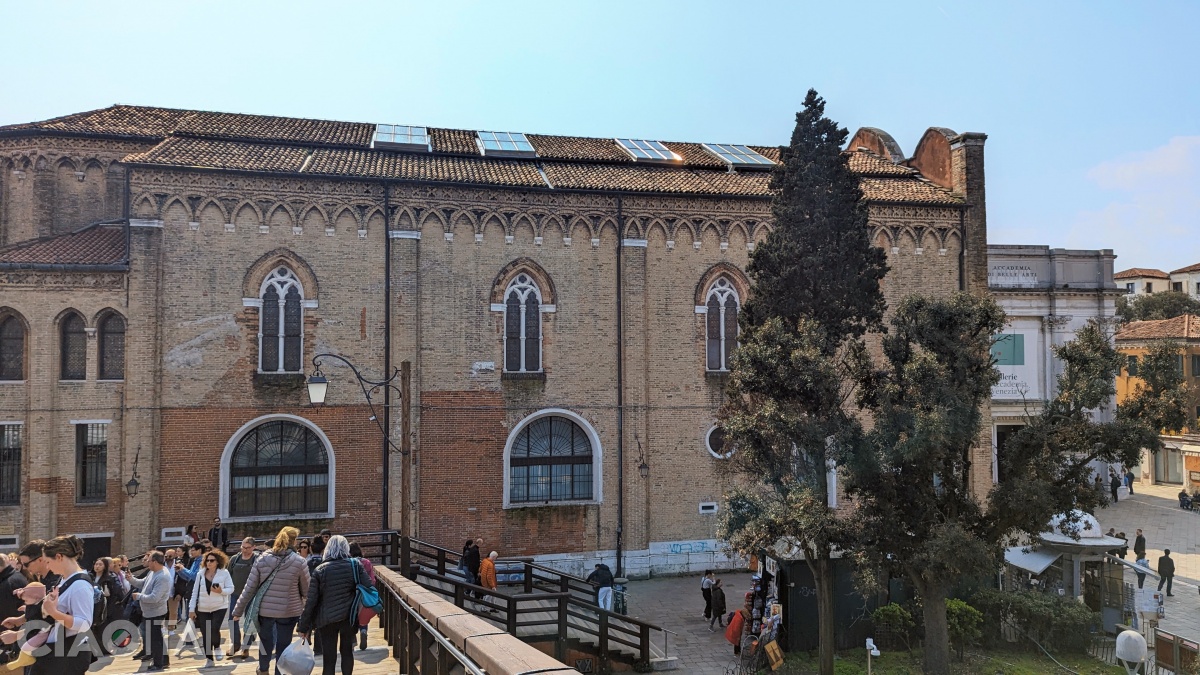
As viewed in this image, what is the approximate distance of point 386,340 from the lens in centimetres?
2022

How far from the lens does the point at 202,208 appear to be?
63.1ft

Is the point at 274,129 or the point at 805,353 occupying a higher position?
the point at 274,129

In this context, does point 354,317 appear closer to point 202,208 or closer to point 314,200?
point 314,200

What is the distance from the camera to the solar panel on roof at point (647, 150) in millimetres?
24875

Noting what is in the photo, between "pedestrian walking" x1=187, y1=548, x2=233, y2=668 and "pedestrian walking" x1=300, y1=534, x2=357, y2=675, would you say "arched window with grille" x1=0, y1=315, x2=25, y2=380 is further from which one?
"pedestrian walking" x1=300, y1=534, x2=357, y2=675

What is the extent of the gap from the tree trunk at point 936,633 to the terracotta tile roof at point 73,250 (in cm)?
1962

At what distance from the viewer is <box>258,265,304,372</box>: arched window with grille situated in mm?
19719

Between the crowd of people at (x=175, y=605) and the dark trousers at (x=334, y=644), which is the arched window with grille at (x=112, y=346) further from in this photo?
the dark trousers at (x=334, y=644)

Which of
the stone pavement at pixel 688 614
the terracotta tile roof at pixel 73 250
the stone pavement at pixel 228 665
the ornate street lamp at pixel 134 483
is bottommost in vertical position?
the stone pavement at pixel 688 614

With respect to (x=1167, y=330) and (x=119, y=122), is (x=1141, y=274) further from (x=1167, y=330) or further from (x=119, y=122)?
(x=119, y=122)

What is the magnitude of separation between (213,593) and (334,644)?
8.86 ft

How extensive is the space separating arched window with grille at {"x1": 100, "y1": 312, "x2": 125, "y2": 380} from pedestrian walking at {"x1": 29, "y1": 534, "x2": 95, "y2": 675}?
14.5 meters

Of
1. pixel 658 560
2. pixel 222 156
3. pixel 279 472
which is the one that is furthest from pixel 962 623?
pixel 222 156

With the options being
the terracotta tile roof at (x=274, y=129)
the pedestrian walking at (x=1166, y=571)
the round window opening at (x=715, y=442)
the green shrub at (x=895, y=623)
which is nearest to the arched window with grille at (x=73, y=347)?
the terracotta tile roof at (x=274, y=129)
